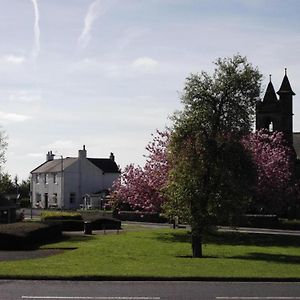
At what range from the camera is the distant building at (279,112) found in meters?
72.8

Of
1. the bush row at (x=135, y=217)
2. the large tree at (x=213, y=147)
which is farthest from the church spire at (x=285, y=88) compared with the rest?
the large tree at (x=213, y=147)

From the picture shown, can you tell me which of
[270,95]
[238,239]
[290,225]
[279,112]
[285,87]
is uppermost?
[285,87]

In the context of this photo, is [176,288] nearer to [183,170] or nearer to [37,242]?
[183,170]

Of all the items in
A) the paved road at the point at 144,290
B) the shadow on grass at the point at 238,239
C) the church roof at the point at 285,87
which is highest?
the church roof at the point at 285,87

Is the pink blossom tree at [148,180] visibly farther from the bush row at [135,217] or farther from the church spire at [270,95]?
the church spire at [270,95]

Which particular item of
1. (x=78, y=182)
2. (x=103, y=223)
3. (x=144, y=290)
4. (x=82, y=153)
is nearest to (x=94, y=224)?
(x=103, y=223)

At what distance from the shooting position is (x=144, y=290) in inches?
577

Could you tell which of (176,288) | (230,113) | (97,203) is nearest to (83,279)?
(176,288)

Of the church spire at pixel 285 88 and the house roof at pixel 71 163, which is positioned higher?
the church spire at pixel 285 88

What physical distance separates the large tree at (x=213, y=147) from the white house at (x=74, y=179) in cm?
6725

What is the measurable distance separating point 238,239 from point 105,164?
211 ft

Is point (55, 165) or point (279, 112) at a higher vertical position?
point (279, 112)

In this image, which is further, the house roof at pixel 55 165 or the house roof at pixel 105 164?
the house roof at pixel 105 164

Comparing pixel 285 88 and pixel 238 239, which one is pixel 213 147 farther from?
pixel 285 88
